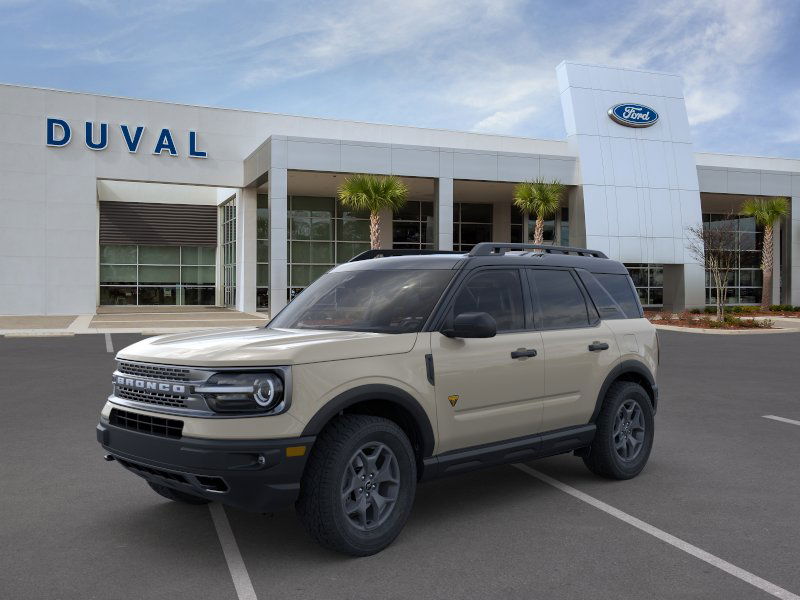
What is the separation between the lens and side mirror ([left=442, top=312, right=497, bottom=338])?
478 cm

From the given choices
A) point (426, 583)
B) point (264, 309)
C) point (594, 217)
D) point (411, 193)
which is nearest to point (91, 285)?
point (264, 309)

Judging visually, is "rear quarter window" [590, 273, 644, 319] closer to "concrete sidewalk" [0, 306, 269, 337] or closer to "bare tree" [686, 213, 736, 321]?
"concrete sidewalk" [0, 306, 269, 337]

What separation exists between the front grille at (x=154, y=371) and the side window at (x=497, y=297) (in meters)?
1.91

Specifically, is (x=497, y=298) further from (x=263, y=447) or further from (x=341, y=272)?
(x=263, y=447)

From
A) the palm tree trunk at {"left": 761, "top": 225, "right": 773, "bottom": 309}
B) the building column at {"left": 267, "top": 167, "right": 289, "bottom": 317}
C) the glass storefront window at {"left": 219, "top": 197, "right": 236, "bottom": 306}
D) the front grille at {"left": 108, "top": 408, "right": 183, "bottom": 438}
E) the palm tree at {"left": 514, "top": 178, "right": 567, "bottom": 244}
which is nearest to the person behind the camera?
the front grille at {"left": 108, "top": 408, "right": 183, "bottom": 438}

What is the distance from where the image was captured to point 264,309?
118ft

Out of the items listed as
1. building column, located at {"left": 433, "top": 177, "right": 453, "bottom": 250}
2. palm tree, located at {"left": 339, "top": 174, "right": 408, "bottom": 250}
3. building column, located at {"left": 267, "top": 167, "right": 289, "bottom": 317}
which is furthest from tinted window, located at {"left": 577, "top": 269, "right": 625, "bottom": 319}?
building column, located at {"left": 433, "top": 177, "right": 453, "bottom": 250}

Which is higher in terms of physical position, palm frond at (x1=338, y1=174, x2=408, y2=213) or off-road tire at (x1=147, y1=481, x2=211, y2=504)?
palm frond at (x1=338, y1=174, x2=408, y2=213)

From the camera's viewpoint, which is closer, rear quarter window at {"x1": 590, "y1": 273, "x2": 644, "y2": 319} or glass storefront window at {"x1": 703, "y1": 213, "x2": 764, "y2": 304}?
rear quarter window at {"x1": 590, "y1": 273, "x2": 644, "y2": 319}

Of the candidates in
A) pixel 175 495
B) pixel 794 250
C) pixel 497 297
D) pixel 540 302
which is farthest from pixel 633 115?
pixel 175 495

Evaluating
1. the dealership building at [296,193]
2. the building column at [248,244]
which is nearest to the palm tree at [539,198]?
the dealership building at [296,193]

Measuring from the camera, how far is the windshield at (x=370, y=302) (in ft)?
17.0

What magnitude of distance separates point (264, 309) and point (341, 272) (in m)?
30.6

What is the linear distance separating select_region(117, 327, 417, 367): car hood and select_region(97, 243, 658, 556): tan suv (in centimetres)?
1
